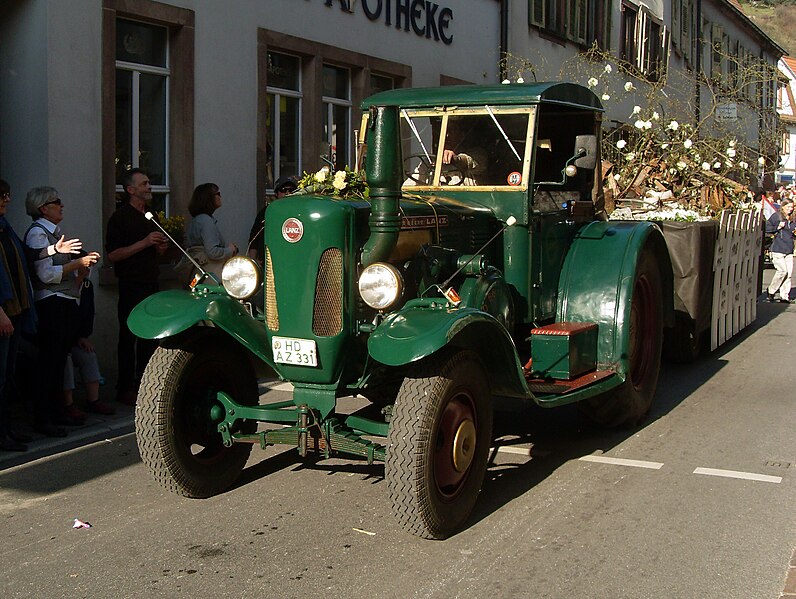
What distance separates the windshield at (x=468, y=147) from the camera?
6.27m

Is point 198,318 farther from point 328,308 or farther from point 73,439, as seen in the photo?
point 73,439

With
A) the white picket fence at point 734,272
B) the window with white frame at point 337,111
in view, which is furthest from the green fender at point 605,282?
the window with white frame at point 337,111

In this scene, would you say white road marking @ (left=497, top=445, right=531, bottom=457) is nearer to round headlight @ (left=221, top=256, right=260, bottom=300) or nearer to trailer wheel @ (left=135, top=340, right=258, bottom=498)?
trailer wheel @ (left=135, top=340, right=258, bottom=498)

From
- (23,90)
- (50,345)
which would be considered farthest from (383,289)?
(23,90)

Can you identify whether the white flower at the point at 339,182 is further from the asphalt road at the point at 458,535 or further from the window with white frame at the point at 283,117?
the window with white frame at the point at 283,117

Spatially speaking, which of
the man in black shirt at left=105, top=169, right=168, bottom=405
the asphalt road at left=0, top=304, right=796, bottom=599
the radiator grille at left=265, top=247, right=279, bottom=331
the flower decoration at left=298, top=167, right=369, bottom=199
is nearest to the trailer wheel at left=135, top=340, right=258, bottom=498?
the asphalt road at left=0, top=304, right=796, bottom=599

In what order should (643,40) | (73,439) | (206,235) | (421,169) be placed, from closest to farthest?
(421,169) < (73,439) < (206,235) < (643,40)

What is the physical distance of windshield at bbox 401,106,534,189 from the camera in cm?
627

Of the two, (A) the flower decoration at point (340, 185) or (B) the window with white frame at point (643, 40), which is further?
(B) the window with white frame at point (643, 40)

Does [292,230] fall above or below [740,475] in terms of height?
above

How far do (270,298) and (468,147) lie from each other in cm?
197

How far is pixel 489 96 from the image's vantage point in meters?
6.30

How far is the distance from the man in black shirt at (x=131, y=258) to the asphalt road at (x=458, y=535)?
42.2 inches

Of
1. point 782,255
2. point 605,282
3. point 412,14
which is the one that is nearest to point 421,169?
point 605,282
